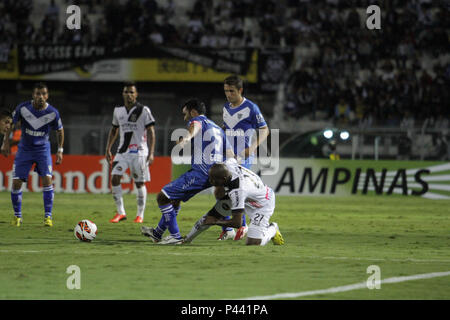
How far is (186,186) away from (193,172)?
0.24m

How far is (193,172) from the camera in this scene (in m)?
10.9

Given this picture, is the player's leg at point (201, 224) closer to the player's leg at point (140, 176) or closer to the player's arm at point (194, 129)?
the player's arm at point (194, 129)

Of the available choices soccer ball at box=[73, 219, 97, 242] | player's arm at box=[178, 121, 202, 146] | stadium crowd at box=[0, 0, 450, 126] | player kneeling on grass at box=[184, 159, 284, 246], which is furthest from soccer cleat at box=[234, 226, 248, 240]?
stadium crowd at box=[0, 0, 450, 126]

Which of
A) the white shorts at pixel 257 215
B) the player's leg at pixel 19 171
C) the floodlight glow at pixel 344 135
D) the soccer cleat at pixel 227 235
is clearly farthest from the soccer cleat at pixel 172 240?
the floodlight glow at pixel 344 135

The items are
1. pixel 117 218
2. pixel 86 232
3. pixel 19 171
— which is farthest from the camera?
pixel 117 218

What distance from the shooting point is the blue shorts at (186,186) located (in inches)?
425

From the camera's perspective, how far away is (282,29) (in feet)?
107

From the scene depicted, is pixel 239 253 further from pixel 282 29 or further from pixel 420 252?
pixel 282 29

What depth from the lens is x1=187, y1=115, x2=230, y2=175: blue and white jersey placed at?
10.9m

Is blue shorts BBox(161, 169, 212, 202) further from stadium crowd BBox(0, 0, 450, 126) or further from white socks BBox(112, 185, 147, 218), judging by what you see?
stadium crowd BBox(0, 0, 450, 126)

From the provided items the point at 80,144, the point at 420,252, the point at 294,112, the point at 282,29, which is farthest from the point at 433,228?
the point at 282,29

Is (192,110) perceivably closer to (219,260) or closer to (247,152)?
(247,152)

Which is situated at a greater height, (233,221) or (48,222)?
(233,221)

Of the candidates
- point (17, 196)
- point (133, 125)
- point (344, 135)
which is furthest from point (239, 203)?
point (344, 135)
